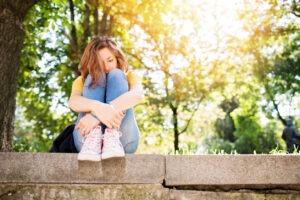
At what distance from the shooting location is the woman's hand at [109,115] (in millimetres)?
2635

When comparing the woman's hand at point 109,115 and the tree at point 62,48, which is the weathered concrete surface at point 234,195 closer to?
the woman's hand at point 109,115

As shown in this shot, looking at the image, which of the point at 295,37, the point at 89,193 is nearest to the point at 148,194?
the point at 89,193

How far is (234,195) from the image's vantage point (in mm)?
2471

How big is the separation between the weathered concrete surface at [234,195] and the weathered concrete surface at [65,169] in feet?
0.85

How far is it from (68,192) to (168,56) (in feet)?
27.9

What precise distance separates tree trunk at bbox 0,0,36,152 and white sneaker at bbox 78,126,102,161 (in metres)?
1.74

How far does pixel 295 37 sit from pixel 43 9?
13.9 meters

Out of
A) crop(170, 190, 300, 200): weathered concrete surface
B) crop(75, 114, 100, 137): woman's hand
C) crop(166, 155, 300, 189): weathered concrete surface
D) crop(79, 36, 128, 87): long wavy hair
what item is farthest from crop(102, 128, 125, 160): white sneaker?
crop(79, 36, 128, 87): long wavy hair

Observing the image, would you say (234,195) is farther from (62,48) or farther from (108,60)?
(62,48)

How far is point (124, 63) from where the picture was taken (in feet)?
10.8

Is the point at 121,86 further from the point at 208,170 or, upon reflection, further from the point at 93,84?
the point at 208,170

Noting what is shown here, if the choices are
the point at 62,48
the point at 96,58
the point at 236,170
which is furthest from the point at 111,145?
the point at 62,48

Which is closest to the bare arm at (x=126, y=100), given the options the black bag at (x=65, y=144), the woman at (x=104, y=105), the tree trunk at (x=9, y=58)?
the woman at (x=104, y=105)

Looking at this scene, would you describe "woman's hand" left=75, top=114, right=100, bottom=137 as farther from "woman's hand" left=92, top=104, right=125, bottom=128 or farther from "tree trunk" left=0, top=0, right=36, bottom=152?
"tree trunk" left=0, top=0, right=36, bottom=152
